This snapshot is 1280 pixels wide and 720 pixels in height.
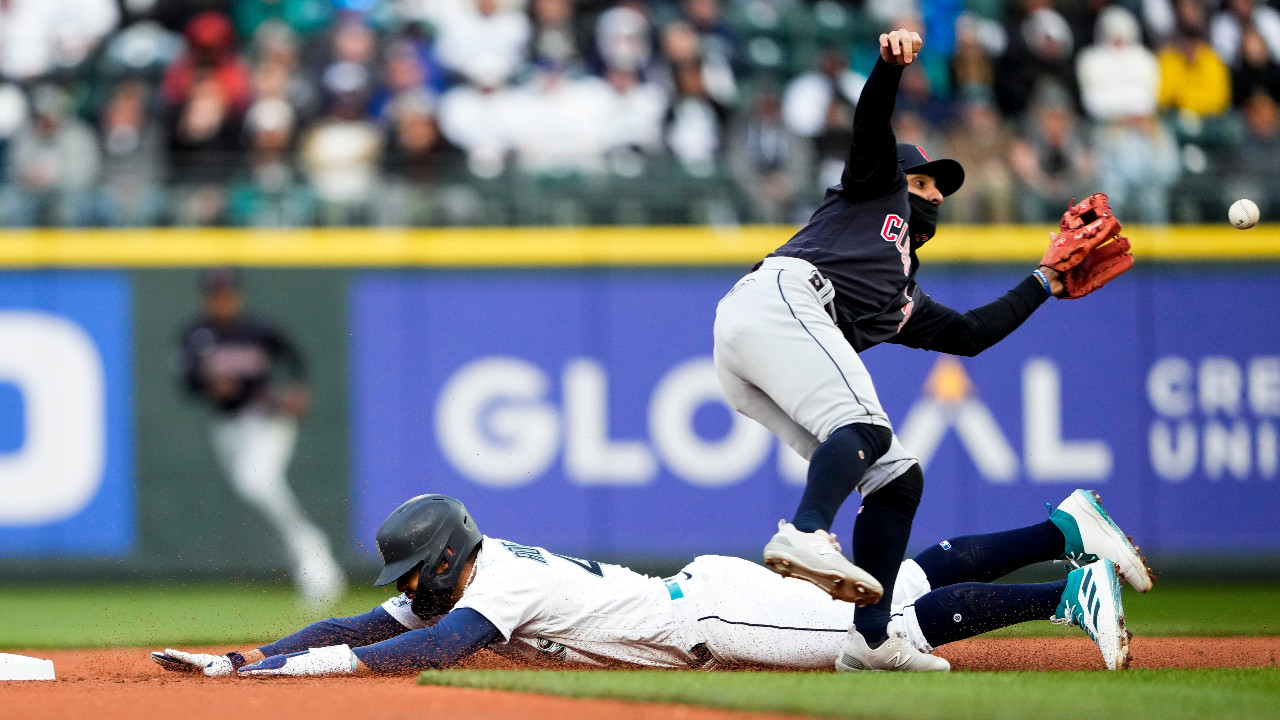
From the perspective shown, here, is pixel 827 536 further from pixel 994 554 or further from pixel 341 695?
pixel 341 695

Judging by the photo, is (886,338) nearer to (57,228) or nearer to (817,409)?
(817,409)

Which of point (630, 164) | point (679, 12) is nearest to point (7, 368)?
point (630, 164)

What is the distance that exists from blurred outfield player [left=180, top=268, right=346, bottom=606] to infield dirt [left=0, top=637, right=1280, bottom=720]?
3.25 metres

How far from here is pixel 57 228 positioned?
8.55 m

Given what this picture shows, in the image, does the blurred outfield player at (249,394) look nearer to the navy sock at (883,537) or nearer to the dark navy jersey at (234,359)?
the dark navy jersey at (234,359)

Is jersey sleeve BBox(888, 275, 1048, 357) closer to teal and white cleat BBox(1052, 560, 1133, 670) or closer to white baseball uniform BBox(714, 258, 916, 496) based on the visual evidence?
white baseball uniform BBox(714, 258, 916, 496)

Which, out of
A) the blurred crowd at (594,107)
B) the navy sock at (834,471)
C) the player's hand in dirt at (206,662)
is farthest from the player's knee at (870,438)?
the blurred crowd at (594,107)

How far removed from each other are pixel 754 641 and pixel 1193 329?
5.51 m

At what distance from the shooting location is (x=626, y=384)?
8797 mm

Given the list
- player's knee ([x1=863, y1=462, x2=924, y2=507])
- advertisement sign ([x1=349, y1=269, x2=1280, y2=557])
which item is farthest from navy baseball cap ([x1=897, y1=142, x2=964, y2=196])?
advertisement sign ([x1=349, y1=269, x2=1280, y2=557])

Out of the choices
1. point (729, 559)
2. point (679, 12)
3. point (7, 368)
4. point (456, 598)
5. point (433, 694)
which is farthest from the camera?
point (679, 12)

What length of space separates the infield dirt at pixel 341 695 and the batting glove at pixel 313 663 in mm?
35

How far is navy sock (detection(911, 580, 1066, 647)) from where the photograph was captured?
168 inches

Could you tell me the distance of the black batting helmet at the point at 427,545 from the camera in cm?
414
